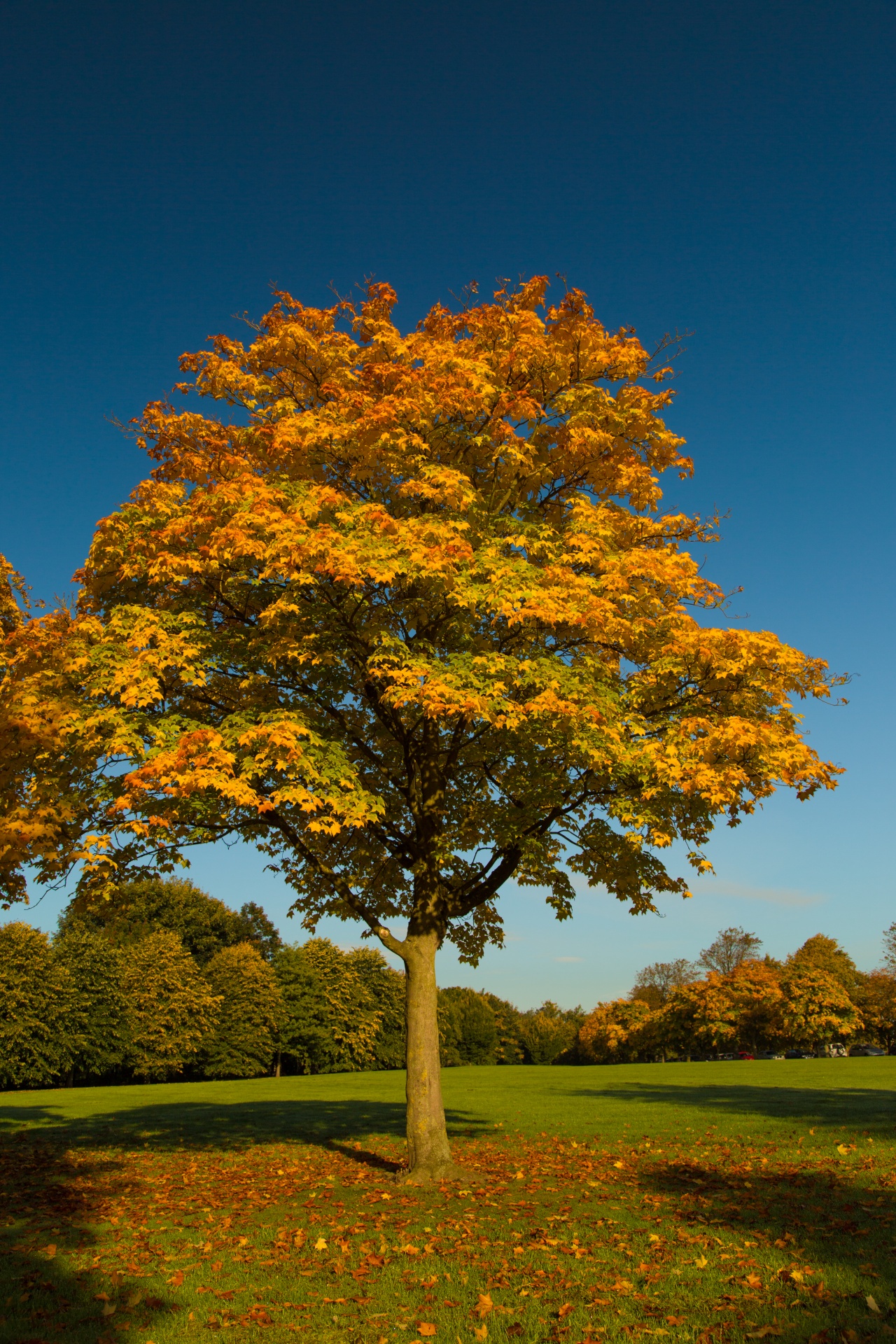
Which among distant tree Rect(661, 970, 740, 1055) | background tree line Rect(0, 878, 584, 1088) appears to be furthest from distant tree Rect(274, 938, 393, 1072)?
distant tree Rect(661, 970, 740, 1055)

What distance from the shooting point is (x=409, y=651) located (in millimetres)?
11320

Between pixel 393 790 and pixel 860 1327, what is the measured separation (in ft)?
30.4

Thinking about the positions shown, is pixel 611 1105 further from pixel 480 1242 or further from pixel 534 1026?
pixel 534 1026

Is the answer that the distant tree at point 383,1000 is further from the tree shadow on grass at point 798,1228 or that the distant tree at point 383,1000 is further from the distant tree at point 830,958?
the tree shadow on grass at point 798,1228

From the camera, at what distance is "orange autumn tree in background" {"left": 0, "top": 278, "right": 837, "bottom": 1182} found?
1016cm

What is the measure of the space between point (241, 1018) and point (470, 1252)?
164 ft

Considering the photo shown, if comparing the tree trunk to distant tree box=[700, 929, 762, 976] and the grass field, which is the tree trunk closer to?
the grass field

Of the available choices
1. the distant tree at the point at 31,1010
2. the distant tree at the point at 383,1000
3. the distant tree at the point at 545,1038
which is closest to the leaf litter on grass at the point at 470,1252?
the distant tree at the point at 31,1010

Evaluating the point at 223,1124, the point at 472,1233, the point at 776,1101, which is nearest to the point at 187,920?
the point at 223,1124

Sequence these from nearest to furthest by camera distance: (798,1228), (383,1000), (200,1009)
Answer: (798,1228), (200,1009), (383,1000)

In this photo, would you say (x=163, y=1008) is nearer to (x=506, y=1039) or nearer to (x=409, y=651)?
(x=506, y=1039)

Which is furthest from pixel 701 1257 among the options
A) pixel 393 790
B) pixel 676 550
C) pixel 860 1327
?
pixel 676 550

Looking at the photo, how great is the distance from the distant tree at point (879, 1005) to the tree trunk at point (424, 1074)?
52.8 meters

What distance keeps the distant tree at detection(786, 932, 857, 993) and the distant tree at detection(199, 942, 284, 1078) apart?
37992 mm
